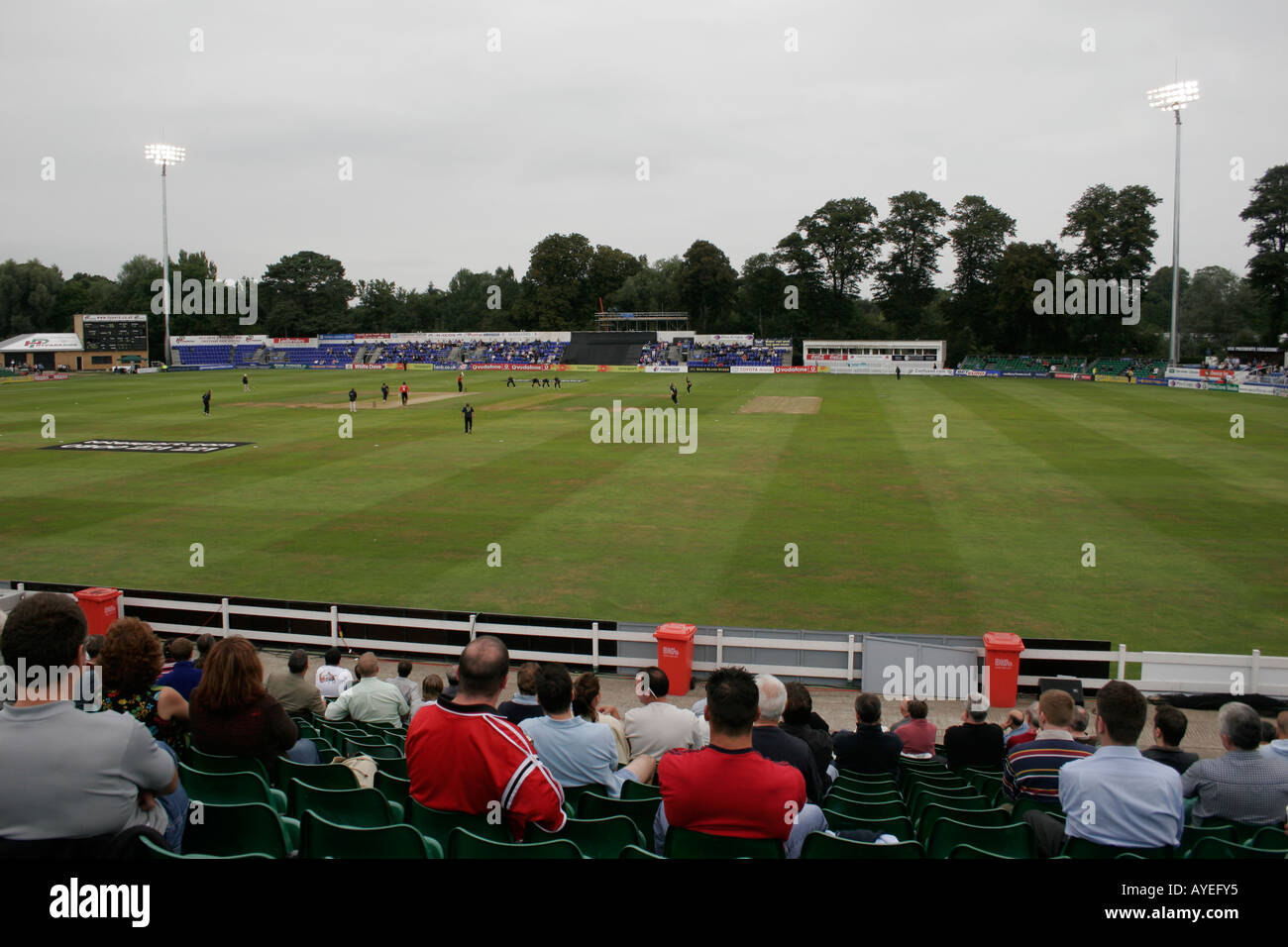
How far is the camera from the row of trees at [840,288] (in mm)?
91062

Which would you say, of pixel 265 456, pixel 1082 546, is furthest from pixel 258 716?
pixel 265 456

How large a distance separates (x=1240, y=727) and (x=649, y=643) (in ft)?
27.7

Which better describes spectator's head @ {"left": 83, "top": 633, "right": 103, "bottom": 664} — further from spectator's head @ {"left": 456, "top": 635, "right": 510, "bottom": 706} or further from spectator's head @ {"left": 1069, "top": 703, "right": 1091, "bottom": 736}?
spectator's head @ {"left": 1069, "top": 703, "right": 1091, "bottom": 736}

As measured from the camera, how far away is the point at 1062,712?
702 centimetres

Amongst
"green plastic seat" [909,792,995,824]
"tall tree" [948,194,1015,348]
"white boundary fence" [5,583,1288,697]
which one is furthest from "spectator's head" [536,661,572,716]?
"tall tree" [948,194,1015,348]

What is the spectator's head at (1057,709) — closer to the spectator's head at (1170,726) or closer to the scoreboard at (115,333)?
the spectator's head at (1170,726)

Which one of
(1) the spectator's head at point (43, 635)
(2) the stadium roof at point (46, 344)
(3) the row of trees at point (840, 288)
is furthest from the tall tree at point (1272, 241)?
(2) the stadium roof at point (46, 344)

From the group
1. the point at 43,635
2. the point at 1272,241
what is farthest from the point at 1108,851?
→ the point at 1272,241

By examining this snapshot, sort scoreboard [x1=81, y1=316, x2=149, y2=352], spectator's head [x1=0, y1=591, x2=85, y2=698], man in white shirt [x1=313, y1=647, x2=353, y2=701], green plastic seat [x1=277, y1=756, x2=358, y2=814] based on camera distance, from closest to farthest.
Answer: spectator's head [x1=0, y1=591, x2=85, y2=698] → green plastic seat [x1=277, y1=756, x2=358, y2=814] → man in white shirt [x1=313, y1=647, x2=353, y2=701] → scoreboard [x1=81, y1=316, x2=149, y2=352]

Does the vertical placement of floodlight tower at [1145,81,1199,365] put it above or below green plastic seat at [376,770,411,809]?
above

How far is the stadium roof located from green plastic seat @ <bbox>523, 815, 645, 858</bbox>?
11996cm

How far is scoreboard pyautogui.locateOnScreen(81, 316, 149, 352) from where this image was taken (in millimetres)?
103938

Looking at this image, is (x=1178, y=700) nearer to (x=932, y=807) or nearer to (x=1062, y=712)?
(x=1062, y=712)
